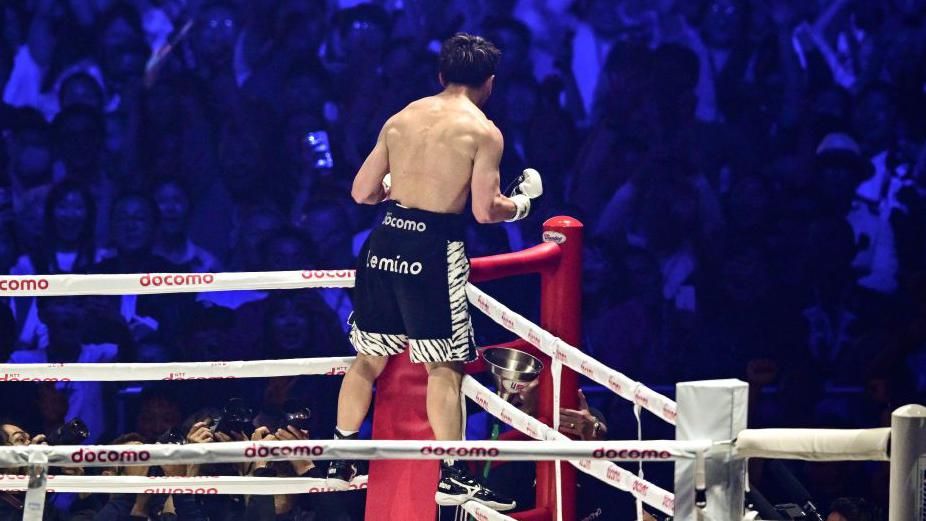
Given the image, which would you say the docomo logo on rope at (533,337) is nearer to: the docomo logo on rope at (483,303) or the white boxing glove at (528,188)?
the docomo logo on rope at (483,303)

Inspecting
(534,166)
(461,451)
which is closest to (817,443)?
(461,451)

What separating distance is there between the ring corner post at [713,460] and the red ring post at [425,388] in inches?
66.2

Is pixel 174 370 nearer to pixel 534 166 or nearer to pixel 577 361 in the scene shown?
pixel 577 361

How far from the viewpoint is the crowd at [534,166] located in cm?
548

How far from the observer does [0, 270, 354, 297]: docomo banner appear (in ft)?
12.4

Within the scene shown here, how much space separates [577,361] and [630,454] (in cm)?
135

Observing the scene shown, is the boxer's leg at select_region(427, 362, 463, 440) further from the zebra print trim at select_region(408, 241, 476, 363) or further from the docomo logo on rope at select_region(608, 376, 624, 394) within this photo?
the docomo logo on rope at select_region(608, 376, 624, 394)

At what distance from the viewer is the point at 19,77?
5480mm

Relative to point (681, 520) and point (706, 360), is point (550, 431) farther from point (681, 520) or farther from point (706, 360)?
point (706, 360)

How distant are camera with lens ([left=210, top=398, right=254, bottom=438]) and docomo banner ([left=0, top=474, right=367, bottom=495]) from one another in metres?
0.64

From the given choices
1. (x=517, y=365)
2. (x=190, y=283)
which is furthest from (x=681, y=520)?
(x=190, y=283)

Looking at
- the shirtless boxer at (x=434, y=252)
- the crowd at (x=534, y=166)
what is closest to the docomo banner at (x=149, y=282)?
the shirtless boxer at (x=434, y=252)

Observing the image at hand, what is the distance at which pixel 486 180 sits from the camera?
367 cm

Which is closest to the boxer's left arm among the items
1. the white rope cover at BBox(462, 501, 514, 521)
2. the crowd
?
the white rope cover at BBox(462, 501, 514, 521)
